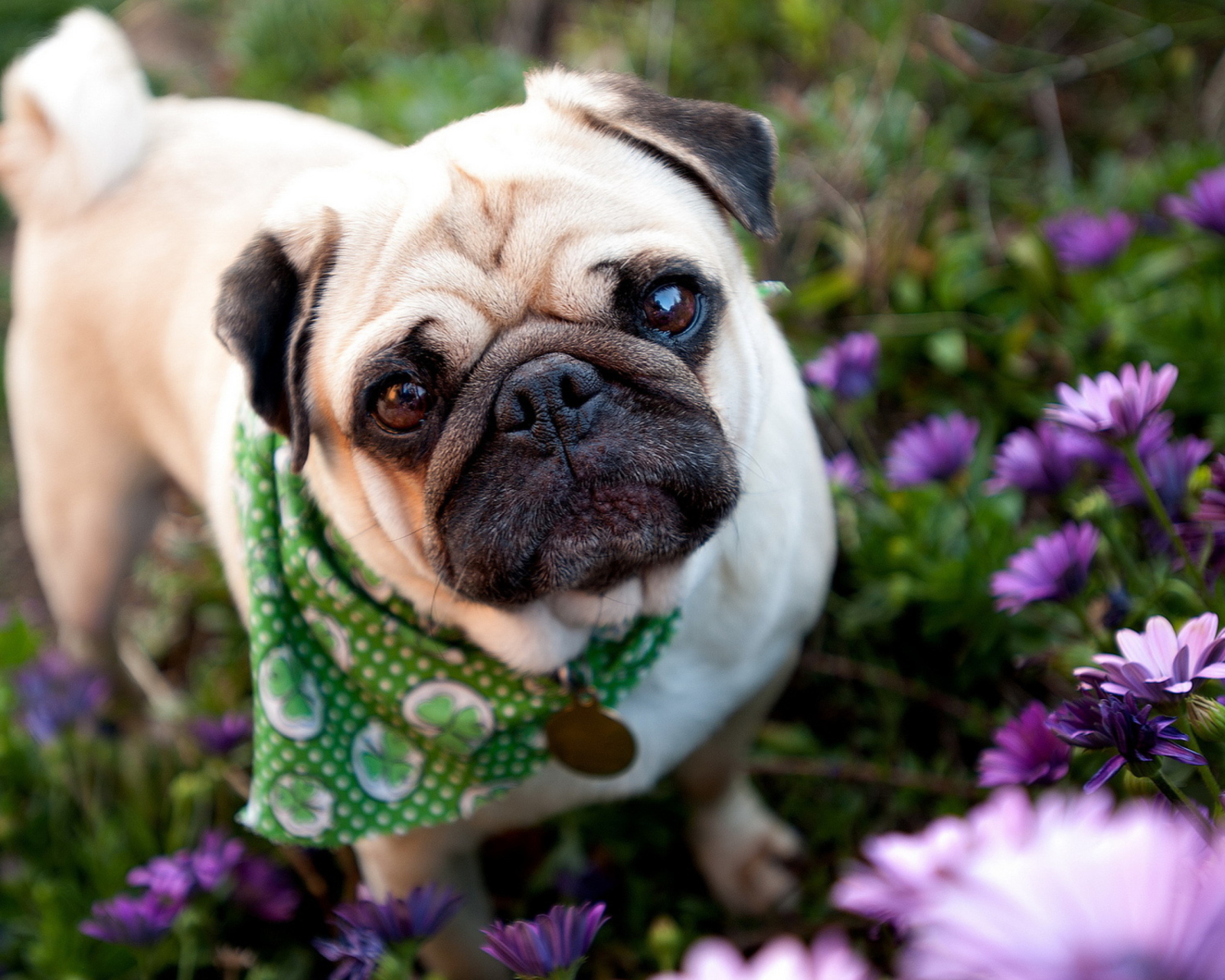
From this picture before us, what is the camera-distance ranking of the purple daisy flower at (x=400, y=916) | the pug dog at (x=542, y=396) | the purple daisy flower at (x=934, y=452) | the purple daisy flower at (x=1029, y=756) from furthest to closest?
1. the purple daisy flower at (x=934, y=452)
2. the pug dog at (x=542, y=396)
3. the purple daisy flower at (x=400, y=916)
4. the purple daisy flower at (x=1029, y=756)

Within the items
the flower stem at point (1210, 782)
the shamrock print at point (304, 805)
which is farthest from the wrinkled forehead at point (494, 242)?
the flower stem at point (1210, 782)

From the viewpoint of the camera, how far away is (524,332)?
1727mm

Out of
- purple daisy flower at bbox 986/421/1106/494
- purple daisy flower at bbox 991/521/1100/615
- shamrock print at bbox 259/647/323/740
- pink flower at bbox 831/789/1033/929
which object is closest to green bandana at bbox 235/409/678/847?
shamrock print at bbox 259/647/323/740

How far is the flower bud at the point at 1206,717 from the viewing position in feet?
3.96

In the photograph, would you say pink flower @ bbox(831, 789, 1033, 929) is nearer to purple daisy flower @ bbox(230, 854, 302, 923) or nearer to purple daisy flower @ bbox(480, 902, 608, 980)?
purple daisy flower @ bbox(480, 902, 608, 980)

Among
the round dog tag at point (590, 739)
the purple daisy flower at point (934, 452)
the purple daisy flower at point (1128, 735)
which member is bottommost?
the round dog tag at point (590, 739)

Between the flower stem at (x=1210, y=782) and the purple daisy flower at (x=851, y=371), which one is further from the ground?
the flower stem at (x=1210, y=782)

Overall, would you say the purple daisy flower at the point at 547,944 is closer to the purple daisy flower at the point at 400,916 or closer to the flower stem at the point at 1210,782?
the purple daisy flower at the point at 400,916

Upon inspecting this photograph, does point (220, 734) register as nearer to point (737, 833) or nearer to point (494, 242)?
point (737, 833)

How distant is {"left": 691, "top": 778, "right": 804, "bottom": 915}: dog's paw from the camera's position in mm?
2559

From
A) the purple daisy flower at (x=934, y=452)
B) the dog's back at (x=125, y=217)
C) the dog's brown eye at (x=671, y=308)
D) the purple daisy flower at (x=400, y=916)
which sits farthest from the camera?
the dog's back at (x=125, y=217)

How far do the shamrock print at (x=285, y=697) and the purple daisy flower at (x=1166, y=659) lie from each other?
1.45 metres

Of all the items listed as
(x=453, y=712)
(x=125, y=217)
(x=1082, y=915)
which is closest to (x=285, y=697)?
(x=453, y=712)

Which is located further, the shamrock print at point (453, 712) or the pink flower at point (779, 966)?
the shamrock print at point (453, 712)
